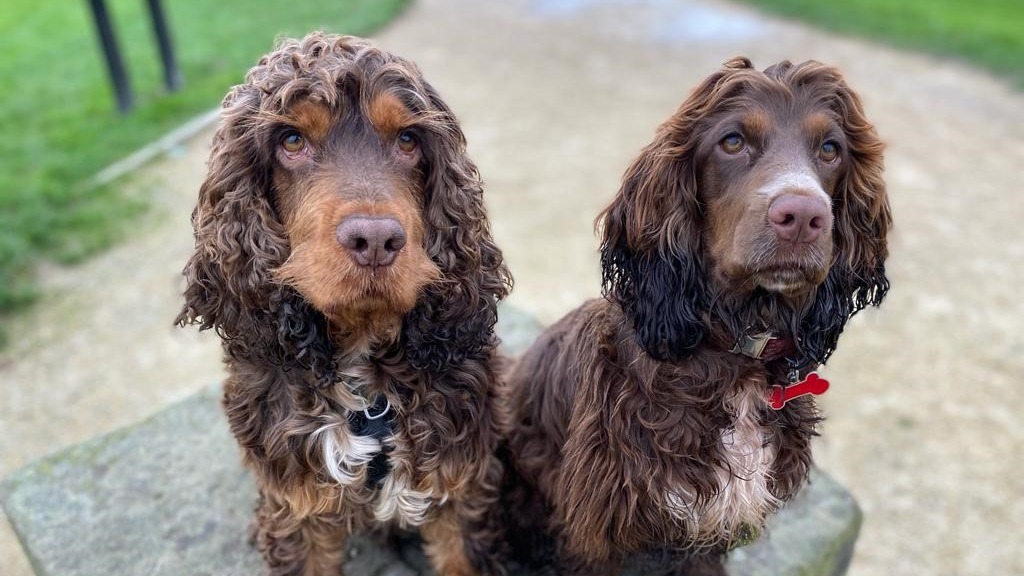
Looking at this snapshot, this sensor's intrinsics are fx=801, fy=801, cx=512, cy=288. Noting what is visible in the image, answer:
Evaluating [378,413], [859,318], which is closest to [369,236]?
[378,413]

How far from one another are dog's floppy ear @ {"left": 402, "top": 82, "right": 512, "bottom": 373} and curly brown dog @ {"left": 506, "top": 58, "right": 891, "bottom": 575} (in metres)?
0.42

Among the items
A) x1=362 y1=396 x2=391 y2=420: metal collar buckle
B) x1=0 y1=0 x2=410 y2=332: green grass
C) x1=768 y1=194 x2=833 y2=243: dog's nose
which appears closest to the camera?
x1=768 y1=194 x2=833 y2=243: dog's nose

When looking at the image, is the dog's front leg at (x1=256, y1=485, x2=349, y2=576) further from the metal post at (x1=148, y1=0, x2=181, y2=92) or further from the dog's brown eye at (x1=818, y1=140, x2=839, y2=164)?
the metal post at (x1=148, y1=0, x2=181, y2=92)

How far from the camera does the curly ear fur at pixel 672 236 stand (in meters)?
2.43

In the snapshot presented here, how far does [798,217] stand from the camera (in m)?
2.13

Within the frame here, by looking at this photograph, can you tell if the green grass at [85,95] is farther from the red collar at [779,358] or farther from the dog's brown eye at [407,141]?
the red collar at [779,358]

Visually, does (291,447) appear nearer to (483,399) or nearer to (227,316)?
(227,316)

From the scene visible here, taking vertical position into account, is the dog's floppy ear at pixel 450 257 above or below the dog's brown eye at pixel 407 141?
below

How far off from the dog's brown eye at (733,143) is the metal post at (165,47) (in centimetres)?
939

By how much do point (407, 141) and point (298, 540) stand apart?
1549mm

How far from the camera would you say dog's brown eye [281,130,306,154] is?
2.35 m

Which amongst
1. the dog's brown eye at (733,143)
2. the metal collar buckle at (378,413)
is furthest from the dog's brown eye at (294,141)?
the dog's brown eye at (733,143)

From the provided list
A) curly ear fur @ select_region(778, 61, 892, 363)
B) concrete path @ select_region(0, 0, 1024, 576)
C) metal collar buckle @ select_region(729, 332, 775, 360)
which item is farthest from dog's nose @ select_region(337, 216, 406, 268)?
concrete path @ select_region(0, 0, 1024, 576)

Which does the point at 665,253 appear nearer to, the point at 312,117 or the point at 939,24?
the point at 312,117
